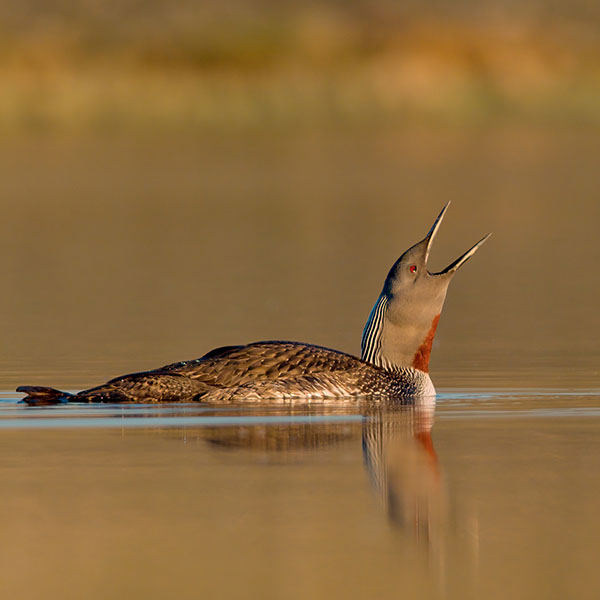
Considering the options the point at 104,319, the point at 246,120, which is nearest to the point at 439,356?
the point at 104,319

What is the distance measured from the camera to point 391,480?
35.0 feet

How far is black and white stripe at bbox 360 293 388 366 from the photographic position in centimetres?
1468

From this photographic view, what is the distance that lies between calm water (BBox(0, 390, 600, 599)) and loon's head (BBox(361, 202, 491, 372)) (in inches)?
45.4

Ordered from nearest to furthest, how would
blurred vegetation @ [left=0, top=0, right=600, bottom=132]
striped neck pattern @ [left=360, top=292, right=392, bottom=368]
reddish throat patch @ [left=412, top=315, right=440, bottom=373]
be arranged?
reddish throat patch @ [left=412, top=315, right=440, bottom=373]
striped neck pattern @ [left=360, top=292, right=392, bottom=368]
blurred vegetation @ [left=0, top=0, right=600, bottom=132]

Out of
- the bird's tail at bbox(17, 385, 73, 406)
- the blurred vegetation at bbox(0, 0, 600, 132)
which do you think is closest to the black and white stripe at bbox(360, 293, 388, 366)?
the bird's tail at bbox(17, 385, 73, 406)

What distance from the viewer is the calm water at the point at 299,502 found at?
341 inches

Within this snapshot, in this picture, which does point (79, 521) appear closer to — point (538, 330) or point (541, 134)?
point (538, 330)

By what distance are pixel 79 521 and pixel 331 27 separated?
94812mm

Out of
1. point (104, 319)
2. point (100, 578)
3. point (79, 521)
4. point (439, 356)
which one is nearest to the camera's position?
point (100, 578)

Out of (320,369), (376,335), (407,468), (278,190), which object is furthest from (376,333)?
(278,190)

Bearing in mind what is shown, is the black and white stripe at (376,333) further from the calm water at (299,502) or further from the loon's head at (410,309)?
the calm water at (299,502)

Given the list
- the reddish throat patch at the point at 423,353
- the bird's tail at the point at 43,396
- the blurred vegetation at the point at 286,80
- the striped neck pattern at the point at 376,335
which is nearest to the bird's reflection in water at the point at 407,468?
the reddish throat patch at the point at 423,353

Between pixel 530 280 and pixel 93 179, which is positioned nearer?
pixel 530 280

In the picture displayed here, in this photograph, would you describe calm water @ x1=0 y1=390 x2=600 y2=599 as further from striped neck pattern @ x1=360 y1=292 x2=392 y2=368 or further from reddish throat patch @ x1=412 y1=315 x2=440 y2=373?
striped neck pattern @ x1=360 y1=292 x2=392 y2=368
